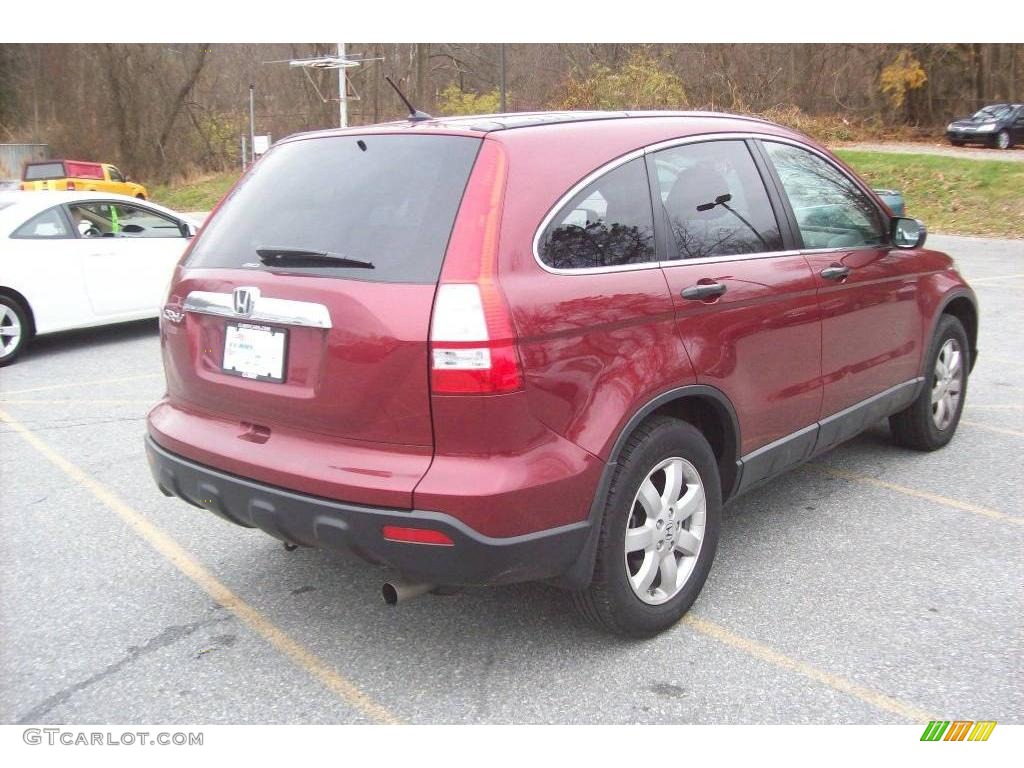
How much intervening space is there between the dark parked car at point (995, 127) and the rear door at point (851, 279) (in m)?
28.3

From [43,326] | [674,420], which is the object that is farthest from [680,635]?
[43,326]

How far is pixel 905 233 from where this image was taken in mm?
4539

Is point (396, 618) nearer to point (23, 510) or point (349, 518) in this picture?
point (349, 518)

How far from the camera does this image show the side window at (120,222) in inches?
342

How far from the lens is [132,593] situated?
12.0 feet

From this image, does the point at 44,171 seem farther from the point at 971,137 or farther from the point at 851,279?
the point at 851,279

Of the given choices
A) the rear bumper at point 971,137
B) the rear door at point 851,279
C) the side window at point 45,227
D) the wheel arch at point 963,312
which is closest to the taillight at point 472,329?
the rear door at point 851,279

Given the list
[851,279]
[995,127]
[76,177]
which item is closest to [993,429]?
[851,279]

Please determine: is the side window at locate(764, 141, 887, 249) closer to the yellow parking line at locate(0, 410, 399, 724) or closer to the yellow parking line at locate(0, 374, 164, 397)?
the yellow parking line at locate(0, 410, 399, 724)

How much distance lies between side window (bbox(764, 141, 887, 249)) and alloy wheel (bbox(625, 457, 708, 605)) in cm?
138

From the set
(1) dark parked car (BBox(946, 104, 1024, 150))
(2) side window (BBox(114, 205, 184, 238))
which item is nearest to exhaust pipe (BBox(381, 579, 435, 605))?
(2) side window (BBox(114, 205, 184, 238))

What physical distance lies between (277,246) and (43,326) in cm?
637

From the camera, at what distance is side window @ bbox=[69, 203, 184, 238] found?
28.5 ft
